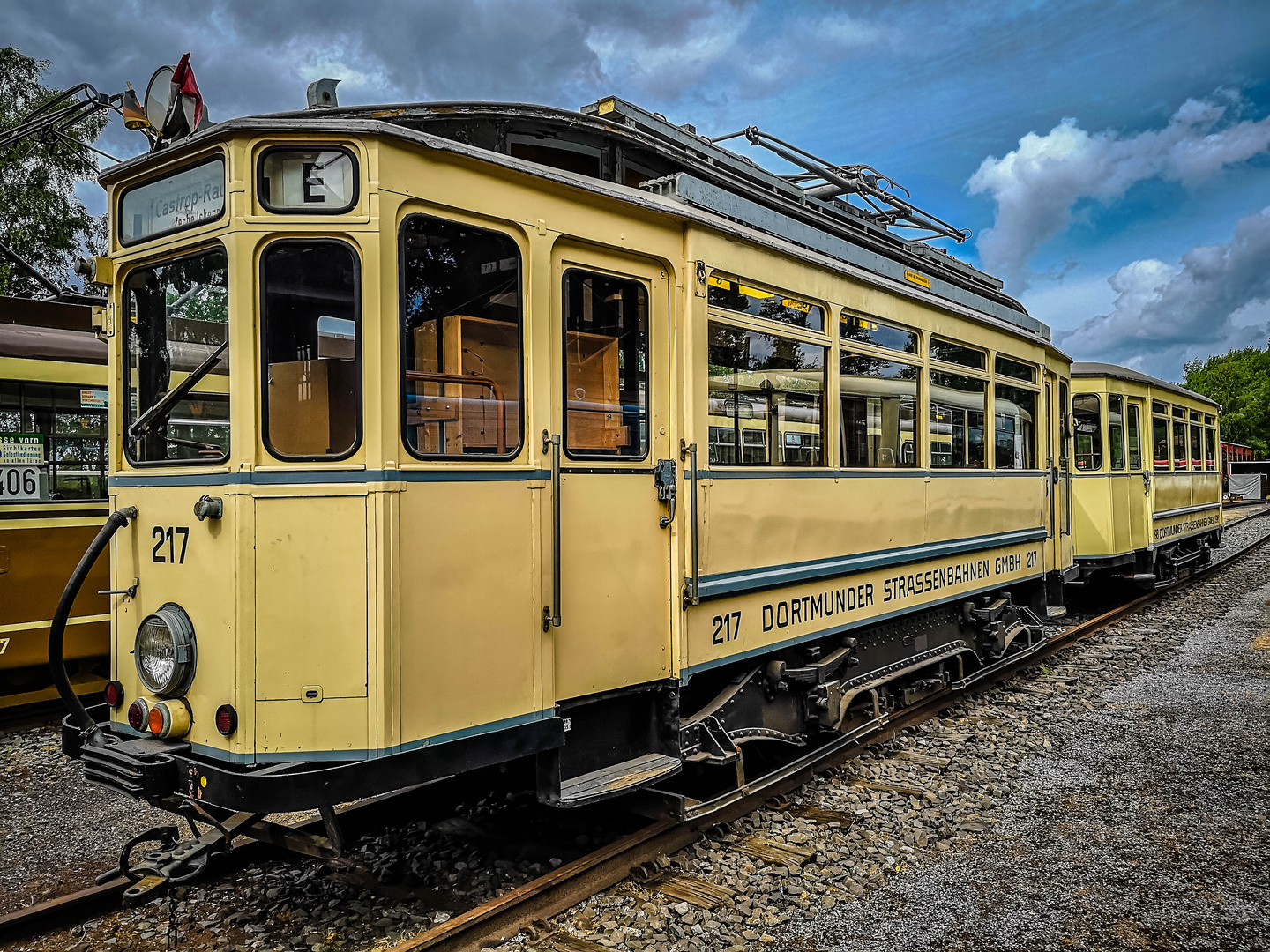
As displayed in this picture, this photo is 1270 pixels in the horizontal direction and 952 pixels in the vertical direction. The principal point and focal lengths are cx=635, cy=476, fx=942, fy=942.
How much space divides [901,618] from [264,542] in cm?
505

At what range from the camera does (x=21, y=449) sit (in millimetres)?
7293

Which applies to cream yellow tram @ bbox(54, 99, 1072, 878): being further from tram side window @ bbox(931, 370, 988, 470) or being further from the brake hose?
tram side window @ bbox(931, 370, 988, 470)

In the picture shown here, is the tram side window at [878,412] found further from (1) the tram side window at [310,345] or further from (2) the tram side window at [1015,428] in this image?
(1) the tram side window at [310,345]

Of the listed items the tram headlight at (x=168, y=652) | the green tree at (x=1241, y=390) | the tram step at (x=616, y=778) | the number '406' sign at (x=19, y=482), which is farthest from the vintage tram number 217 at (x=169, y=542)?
the green tree at (x=1241, y=390)

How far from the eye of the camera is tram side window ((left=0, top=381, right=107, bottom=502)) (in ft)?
23.9

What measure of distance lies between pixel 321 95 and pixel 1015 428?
A: 22.4 feet

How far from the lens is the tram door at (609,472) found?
164 inches

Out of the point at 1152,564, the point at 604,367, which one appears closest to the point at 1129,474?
the point at 1152,564

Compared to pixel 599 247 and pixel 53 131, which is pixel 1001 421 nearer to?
pixel 599 247

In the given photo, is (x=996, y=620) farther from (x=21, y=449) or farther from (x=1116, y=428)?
(x=21, y=449)

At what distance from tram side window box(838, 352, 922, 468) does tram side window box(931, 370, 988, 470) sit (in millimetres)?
390

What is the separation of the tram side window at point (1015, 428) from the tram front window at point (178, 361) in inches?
255

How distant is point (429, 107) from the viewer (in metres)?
4.14

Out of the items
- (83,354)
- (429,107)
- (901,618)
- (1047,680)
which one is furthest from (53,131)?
(1047,680)
